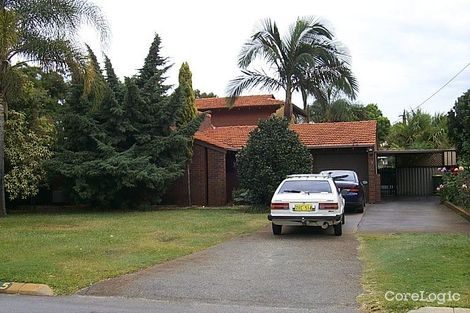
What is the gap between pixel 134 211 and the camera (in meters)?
21.6

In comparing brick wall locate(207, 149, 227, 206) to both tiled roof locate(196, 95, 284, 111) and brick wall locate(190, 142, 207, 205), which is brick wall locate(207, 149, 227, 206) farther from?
tiled roof locate(196, 95, 284, 111)

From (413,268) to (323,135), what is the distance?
707 inches

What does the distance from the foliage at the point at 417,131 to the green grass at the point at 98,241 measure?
20.6 metres

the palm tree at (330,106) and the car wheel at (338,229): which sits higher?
the palm tree at (330,106)

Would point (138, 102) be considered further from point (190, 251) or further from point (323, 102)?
point (190, 251)

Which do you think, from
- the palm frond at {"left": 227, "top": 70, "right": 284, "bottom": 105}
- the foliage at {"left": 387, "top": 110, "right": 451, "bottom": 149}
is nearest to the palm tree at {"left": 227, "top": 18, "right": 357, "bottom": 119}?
the palm frond at {"left": 227, "top": 70, "right": 284, "bottom": 105}

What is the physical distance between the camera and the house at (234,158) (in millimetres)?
23922

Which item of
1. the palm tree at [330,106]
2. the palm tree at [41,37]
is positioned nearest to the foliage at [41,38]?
the palm tree at [41,37]

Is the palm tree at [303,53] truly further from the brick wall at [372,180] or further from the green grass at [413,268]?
the green grass at [413,268]

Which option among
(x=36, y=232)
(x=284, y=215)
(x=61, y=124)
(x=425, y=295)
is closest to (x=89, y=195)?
(x=61, y=124)

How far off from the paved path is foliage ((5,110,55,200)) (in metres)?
13.0

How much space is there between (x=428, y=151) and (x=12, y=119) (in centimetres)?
1938

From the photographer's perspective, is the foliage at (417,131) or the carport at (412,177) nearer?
the carport at (412,177)

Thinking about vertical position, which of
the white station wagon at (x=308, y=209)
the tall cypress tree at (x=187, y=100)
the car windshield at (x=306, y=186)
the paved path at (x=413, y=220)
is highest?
the tall cypress tree at (x=187, y=100)
